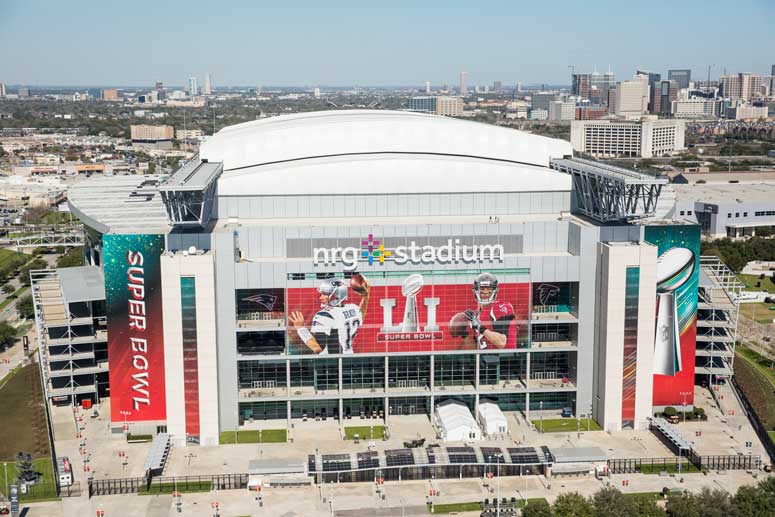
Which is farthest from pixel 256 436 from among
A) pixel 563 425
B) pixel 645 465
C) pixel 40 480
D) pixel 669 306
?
pixel 669 306

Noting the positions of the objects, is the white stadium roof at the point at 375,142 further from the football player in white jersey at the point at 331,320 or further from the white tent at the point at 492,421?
the white tent at the point at 492,421

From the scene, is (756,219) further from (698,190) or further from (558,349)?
(558,349)

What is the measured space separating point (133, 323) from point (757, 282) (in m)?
87.7

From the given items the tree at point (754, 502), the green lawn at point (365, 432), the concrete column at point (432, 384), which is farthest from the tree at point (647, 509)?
the green lawn at point (365, 432)

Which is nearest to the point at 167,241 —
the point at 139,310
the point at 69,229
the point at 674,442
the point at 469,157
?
the point at 139,310

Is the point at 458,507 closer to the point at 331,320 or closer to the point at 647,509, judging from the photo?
the point at 647,509

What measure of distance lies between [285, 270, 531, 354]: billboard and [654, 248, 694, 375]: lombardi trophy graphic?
10.7 metres

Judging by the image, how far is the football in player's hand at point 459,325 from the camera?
72.8 metres

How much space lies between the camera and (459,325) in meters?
72.8

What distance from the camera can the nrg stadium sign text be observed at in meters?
71.6

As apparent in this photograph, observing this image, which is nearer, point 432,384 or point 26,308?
point 432,384

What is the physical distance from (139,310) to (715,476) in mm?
42521

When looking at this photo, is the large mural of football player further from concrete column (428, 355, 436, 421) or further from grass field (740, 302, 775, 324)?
grass field (740, 302, 775, 324)

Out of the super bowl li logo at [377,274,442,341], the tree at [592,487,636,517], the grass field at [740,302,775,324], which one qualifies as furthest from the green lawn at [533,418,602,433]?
the grass field at [740,302,775,324]
